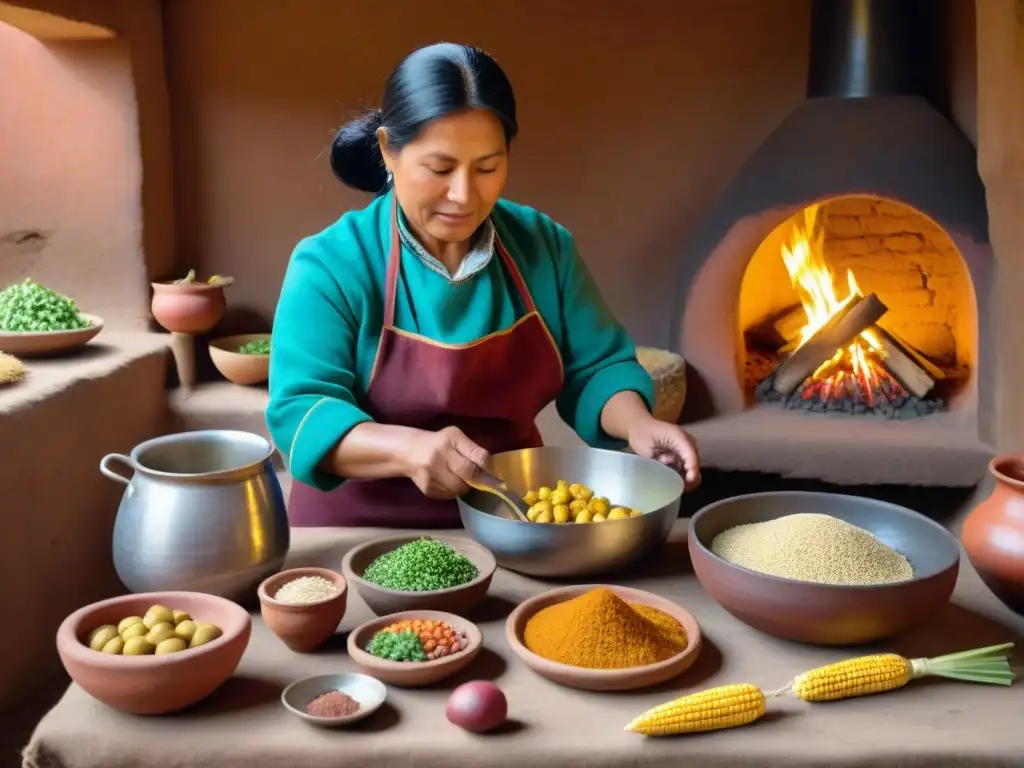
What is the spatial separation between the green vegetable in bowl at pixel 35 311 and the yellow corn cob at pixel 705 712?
2.58 m

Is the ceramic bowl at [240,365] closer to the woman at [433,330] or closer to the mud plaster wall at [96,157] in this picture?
the mud plaster wall at [96,157]

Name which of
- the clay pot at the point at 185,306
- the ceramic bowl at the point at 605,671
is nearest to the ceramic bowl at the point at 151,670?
the ceramic bowl at the point at 605,671

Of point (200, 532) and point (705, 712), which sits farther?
point (200, 532)

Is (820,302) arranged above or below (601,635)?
above

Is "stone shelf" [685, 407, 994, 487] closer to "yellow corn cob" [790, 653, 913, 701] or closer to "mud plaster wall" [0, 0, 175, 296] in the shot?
"mud plaster wall" [0, 0, 175, 296]

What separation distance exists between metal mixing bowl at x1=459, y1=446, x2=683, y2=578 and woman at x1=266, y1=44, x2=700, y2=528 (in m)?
0.07

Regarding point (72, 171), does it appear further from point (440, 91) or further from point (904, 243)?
point (904, 243)

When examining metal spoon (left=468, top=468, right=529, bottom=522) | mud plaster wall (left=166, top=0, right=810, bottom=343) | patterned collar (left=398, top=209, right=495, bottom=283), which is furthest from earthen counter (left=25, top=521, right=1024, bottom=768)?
mud plaster wall (left=166, top=0, right=810, bottom=343)

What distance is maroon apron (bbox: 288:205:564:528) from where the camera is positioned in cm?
180

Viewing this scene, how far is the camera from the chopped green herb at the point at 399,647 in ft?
3.85

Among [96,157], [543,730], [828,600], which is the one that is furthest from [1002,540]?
[96,157]

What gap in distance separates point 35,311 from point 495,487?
2194 mm

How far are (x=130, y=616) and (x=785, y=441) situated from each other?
266 centimetres

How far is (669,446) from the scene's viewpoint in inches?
67.8
